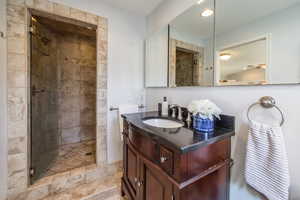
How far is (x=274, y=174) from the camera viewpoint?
2.42 feet

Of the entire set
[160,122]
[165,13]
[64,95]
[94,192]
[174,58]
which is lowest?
[94,192]

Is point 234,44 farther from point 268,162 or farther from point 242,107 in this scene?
point 268,162

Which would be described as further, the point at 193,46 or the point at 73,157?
the point at 73,157

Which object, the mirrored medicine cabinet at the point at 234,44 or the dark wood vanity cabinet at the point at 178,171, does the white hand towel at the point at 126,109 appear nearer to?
the mirrored medicine cabinet at the point at 234,44

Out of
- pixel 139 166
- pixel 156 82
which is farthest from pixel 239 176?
pixel 156 82

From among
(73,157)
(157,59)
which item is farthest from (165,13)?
(73,157)

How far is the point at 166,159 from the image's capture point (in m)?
0.78

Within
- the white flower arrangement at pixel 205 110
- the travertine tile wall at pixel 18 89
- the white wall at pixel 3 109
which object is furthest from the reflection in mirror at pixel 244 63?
the white wall at pixel 3 109

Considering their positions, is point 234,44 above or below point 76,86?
above

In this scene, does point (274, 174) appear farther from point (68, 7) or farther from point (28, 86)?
point (68, 7)

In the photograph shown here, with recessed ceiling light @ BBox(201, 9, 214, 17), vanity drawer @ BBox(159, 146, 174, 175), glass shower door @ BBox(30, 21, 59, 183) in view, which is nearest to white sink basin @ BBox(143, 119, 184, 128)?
vanity drawer @ BBox(159, 146, 174, 175)

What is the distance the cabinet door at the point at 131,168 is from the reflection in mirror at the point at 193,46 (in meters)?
0.87

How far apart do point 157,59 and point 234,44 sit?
1.08 meters

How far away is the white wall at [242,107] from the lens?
76 centimetres
